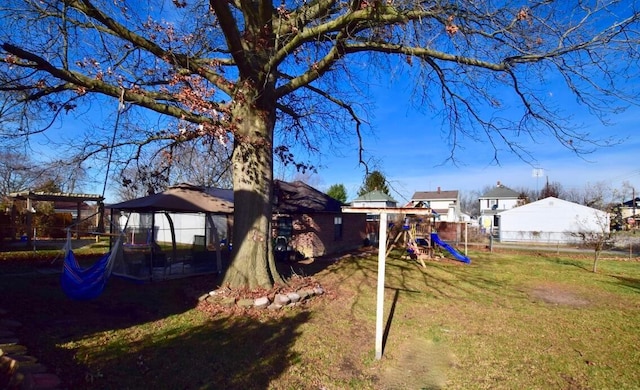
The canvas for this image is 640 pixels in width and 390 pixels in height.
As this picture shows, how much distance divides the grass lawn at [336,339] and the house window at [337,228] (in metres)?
9.69

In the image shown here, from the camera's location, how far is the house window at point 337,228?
19.9 m

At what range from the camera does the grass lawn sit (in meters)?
4.47

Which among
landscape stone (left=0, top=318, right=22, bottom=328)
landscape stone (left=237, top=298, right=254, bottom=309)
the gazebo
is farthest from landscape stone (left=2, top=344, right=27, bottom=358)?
the gazebo

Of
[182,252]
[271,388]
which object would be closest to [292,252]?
[182,252]

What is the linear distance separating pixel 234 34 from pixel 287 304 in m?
5.47

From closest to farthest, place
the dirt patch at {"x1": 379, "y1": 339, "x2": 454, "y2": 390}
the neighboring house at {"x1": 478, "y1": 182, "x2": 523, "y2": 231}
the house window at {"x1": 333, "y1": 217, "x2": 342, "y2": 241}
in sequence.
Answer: the dirt patch at {"x1": 379, "y1": 339, "x2": 454, "y2": 390} < the house window at {"x1": 333, "y1": 217, "x2": 342, "y2": 241} < the neighboring house at {"x1": 478, "y1": 182, "x2": 523, "y2": 231}

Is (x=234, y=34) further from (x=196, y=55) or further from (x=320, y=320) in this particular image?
(x=320, y=320)

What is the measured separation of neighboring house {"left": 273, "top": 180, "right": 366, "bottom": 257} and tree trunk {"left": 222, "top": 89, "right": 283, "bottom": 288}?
710cm

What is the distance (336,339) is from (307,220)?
11.4 metres

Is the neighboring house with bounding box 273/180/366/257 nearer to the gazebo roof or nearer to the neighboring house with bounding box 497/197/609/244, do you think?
the gazebo roof

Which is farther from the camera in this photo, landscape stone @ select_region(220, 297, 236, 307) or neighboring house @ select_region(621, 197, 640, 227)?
neighboring house @ select_region(621, 197, 640, 227)

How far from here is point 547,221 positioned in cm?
3494

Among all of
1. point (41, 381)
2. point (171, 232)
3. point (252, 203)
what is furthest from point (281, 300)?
point (171, 232)

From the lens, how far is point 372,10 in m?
5.62
